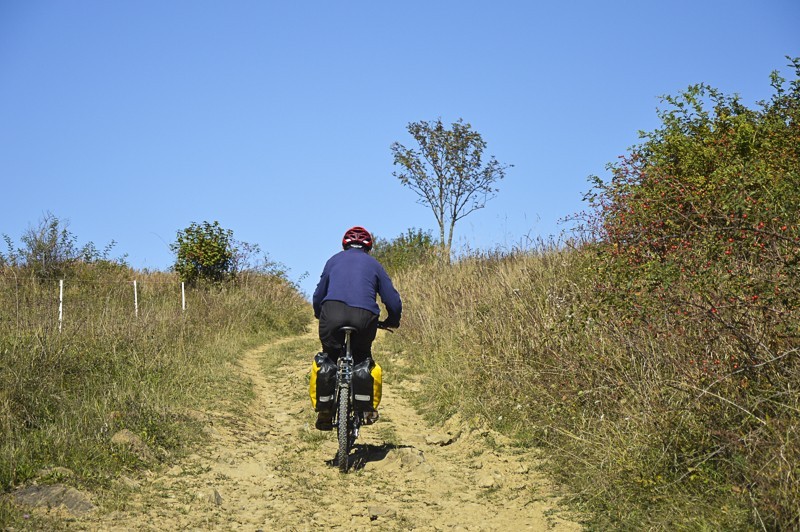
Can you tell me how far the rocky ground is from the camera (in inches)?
213

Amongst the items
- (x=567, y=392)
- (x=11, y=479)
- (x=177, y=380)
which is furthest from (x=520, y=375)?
(x=11, y=479)

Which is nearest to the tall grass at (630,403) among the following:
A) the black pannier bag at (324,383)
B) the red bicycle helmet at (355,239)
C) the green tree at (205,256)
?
the black pannier bag at (324,383)

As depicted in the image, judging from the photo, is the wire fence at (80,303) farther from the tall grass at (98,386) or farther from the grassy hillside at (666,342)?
the grassy hillside at (666,342)

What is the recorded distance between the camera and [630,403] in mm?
5883

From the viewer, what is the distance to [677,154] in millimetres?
10883

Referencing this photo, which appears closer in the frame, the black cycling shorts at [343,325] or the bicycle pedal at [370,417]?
the black cycling shorts at [343,325]

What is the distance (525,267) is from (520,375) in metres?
3.17

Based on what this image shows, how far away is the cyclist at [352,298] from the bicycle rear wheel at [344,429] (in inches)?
13.4

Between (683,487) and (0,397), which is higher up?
(0,397)

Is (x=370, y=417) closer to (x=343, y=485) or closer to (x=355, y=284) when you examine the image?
(x=343, y=485)

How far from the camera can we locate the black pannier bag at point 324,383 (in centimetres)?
668

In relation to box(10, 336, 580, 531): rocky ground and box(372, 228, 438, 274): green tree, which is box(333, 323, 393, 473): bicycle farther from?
box(372, 228, 438, 274): green tree

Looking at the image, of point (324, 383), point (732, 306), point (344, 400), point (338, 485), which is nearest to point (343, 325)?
point (324, 383)

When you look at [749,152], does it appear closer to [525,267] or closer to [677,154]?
[677,154]
